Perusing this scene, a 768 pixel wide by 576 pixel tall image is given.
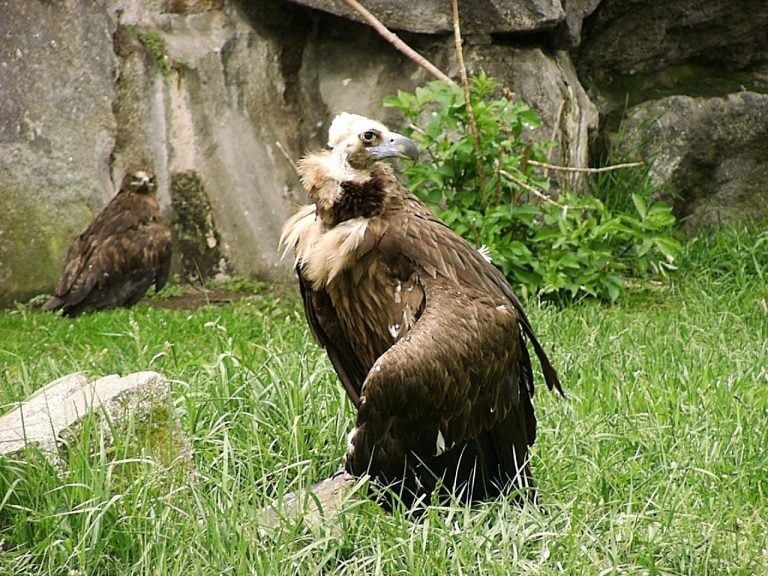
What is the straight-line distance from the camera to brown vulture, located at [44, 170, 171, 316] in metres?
7.45

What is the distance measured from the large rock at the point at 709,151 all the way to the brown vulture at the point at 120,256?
119 inches

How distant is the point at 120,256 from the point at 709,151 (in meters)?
3.78

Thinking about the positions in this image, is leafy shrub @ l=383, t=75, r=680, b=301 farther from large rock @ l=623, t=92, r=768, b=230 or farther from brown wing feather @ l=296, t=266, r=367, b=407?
brown wing feather @ l=296, t=266, r=367, b=407

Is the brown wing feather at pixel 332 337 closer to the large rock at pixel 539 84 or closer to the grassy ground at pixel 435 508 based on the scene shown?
the grassy ground at pixel 435 508

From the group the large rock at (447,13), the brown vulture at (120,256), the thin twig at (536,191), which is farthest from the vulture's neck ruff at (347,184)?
the brown vulture at (120,256)

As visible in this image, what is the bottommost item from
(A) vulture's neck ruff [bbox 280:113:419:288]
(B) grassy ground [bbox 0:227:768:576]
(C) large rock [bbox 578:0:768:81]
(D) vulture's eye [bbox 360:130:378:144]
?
(B) grassy ground [bbox 0:227:768:576]

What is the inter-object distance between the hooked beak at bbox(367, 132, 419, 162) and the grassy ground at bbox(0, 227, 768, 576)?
0.93m

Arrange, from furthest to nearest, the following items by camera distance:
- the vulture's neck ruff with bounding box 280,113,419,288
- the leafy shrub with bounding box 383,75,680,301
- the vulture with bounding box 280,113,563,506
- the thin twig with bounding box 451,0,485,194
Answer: the leafy shrub with bounding box 383,75,680,301, the thin twig with bounding box 451,0,485,194, the vulture's neck ruff with bounding box 280,113,419,288, the vulture with bounding box 280,113,563,506

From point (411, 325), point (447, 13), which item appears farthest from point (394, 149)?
point (447, 13)

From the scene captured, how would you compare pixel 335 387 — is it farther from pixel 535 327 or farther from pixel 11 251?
pixel 11 251

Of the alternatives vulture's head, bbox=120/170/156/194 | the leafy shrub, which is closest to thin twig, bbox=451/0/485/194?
the leafy shrub

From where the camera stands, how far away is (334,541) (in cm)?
344

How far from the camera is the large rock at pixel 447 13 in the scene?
7.26 metres

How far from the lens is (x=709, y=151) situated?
8.27 meters
